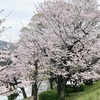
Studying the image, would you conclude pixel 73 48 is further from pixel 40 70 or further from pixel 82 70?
pixel 40 70

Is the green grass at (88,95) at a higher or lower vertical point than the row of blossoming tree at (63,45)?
lower

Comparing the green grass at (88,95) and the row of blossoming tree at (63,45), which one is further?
the row of blossoming tree at (63,45)

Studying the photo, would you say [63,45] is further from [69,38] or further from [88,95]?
[88,95]

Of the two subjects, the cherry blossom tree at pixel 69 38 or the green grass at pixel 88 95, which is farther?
the cherry blossom tree at pixel 69 38

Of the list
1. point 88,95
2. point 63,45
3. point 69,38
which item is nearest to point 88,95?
point 88,95

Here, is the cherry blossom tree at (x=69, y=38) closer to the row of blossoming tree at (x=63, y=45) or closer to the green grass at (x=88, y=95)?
the row of blossoming tree at (x=63, y=45)

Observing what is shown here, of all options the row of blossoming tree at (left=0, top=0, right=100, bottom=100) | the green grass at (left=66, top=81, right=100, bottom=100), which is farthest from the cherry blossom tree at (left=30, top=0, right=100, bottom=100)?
the green grass at (left=66, top=81, right=100, bottom=100)

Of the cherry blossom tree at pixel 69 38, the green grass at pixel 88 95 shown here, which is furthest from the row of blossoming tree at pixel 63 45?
the green grass at pixel 88 95

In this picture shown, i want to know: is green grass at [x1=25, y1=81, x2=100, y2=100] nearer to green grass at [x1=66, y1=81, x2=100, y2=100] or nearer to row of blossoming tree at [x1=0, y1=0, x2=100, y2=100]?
green grass at [x1=66, y1=81, x2=100, y2=100]

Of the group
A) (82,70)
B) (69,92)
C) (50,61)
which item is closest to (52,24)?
(50,61)

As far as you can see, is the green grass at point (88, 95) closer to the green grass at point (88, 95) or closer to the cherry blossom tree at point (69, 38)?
the green grass at point (88, 95)

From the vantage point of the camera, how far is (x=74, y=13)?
85.8ft

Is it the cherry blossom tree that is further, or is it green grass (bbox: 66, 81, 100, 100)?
the cherry blossom tree

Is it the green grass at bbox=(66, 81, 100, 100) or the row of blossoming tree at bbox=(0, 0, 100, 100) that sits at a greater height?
the row of blossoming tree at bbox=(0, 0, 100, 100)
